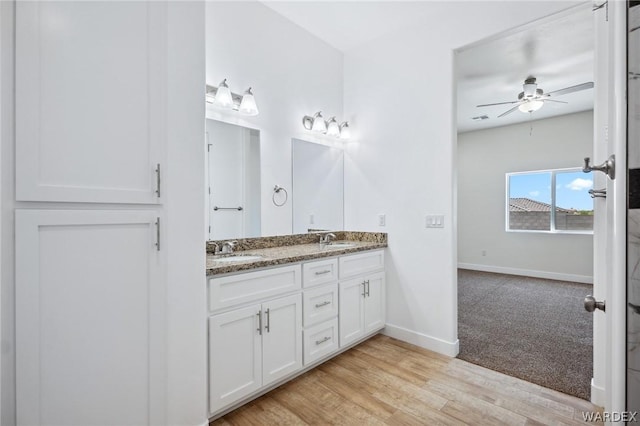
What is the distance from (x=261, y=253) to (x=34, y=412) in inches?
55.5

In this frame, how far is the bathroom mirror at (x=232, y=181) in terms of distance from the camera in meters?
2.27

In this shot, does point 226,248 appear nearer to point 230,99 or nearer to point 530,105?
point 230,99

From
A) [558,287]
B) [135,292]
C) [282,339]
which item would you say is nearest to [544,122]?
[558,287]

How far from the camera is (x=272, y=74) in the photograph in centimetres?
267

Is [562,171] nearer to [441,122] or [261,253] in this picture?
[441,122]

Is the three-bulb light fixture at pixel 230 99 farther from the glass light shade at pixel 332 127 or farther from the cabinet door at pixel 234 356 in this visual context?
the cabinet door at pixel 234 356

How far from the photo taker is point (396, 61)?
9.28 ft

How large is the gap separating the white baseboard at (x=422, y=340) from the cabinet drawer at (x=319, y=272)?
3.02 ft

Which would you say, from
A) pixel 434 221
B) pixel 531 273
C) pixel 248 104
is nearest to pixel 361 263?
pixel 434 221

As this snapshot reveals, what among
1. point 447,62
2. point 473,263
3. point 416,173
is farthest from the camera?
point 473,263

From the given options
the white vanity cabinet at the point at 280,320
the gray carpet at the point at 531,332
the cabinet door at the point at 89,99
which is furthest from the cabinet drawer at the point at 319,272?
the gray carpet at the point at 531,332

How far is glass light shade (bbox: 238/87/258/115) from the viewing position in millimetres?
2352

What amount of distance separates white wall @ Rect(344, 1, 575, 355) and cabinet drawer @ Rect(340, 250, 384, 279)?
14cm

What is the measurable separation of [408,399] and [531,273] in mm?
4765
